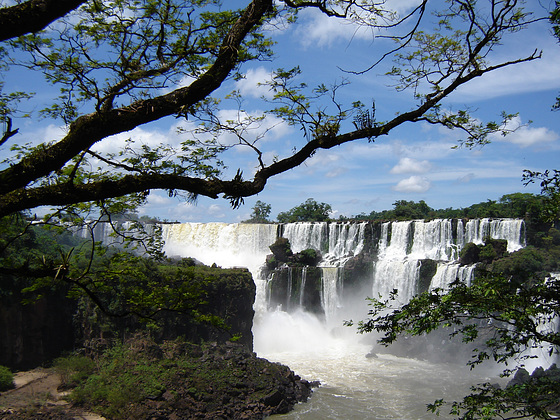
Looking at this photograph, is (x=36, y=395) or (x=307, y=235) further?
(x=307, y=235)

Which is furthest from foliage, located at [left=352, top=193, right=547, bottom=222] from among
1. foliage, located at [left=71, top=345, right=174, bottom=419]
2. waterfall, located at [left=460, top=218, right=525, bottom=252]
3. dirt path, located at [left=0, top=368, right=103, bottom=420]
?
dirt path, located at [left=0, top=368, right=103, bottom=420]

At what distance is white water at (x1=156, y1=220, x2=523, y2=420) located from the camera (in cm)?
1488

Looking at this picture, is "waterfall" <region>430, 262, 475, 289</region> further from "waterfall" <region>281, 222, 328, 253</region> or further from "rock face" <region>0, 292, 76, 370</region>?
"rock face" <region>0, 292, 76, 370</region>

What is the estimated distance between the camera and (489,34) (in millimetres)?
3613

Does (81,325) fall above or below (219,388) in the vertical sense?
above

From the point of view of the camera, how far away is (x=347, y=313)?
25.3 m

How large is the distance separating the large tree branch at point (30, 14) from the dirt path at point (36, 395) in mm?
12914

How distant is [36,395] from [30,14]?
48.3ft

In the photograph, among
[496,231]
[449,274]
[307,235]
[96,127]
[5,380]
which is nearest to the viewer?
[96,127]

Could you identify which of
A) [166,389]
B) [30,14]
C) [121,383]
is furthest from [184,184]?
[121,383]

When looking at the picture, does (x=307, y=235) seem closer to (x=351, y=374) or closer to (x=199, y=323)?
(x=351, y=374)

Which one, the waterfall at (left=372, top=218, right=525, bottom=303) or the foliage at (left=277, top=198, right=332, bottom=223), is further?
the foliage at (left=277, top=198, right=332, bottom=223)

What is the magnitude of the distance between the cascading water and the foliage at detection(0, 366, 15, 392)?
907cm

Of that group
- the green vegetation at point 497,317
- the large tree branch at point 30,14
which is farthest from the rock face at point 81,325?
the large tree branch at point 30,14
